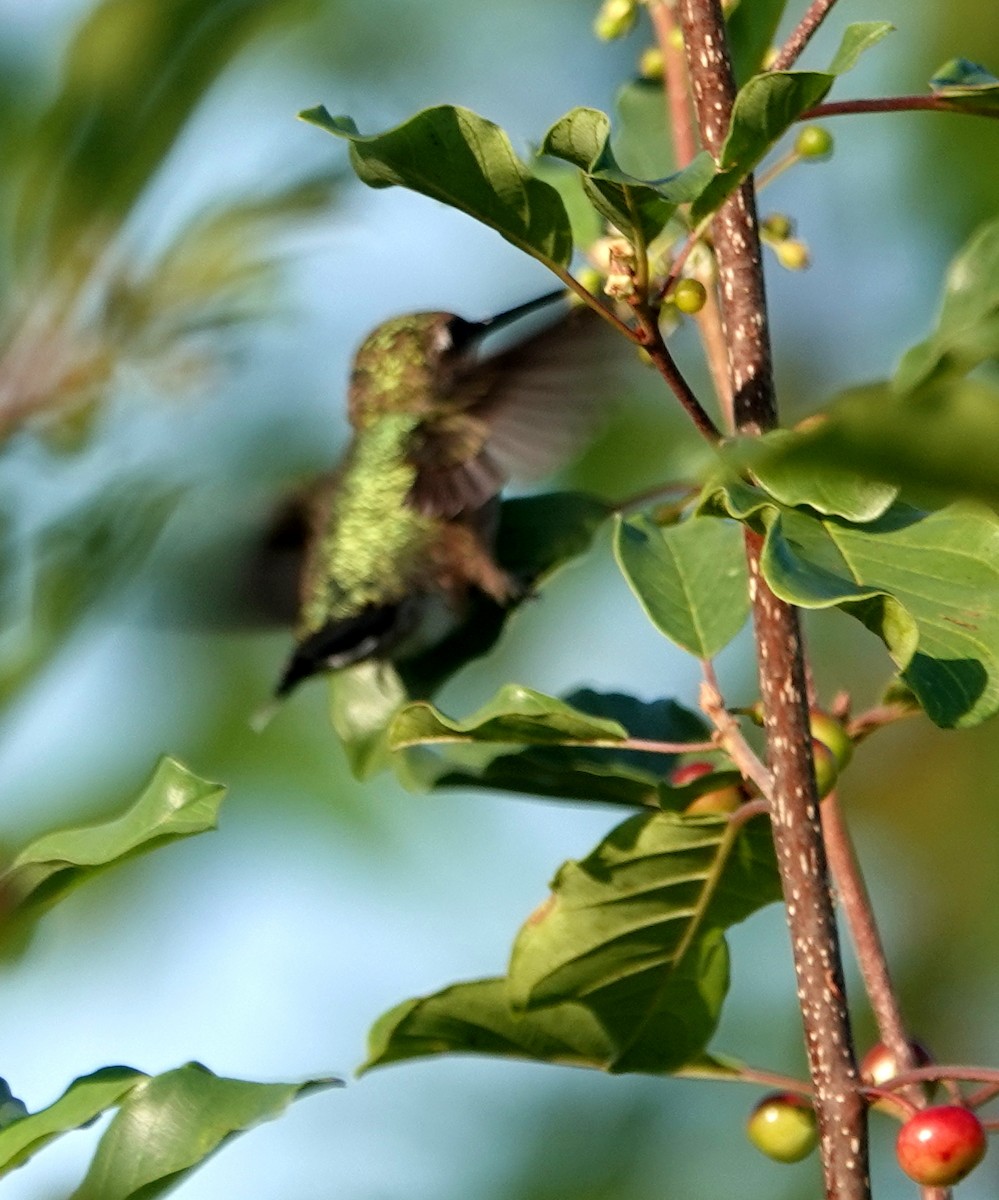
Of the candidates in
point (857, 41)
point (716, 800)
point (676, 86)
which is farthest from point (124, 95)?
point (716, 800)

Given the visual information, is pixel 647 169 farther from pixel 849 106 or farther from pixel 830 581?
pixel 830 581

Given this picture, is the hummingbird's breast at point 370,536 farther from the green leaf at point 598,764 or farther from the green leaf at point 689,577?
the green leaf at point 689,577

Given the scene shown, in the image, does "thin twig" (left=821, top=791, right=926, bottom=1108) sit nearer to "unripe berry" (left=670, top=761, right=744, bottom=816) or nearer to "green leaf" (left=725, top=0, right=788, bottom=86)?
"unripe berry" (left=670, top=761, right=744, bottom=816)

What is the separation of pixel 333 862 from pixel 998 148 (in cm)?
238

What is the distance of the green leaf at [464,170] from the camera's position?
59.8 inches

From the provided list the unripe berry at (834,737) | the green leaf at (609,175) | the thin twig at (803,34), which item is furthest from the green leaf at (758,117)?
the unripe berry at (834,737)

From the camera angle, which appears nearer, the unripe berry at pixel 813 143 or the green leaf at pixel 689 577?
the green leaf at pixel 689 577

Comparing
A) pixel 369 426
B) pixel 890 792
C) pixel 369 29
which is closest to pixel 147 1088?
pixel 369 426

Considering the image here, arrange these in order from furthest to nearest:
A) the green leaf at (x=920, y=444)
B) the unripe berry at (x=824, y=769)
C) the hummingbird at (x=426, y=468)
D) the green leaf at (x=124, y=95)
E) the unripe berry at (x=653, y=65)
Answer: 1. the hummingbird at (x=426, y=468)
2. the unripe berry at (x=653, y=65)
3. the unripe berry at (x=824, y=769)
4. the green leaf at (x=124, y=95)
5. the green leaf at (x=920, y=444)

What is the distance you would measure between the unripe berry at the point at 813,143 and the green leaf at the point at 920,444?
5.37 ft

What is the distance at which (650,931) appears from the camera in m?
1.97

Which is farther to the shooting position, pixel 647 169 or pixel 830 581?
pixel 647 169

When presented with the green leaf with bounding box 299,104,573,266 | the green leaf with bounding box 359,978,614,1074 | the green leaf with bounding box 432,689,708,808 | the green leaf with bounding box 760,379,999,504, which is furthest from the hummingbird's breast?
the green leaf with bounding box 760,379,999,504

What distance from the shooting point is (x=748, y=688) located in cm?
456
